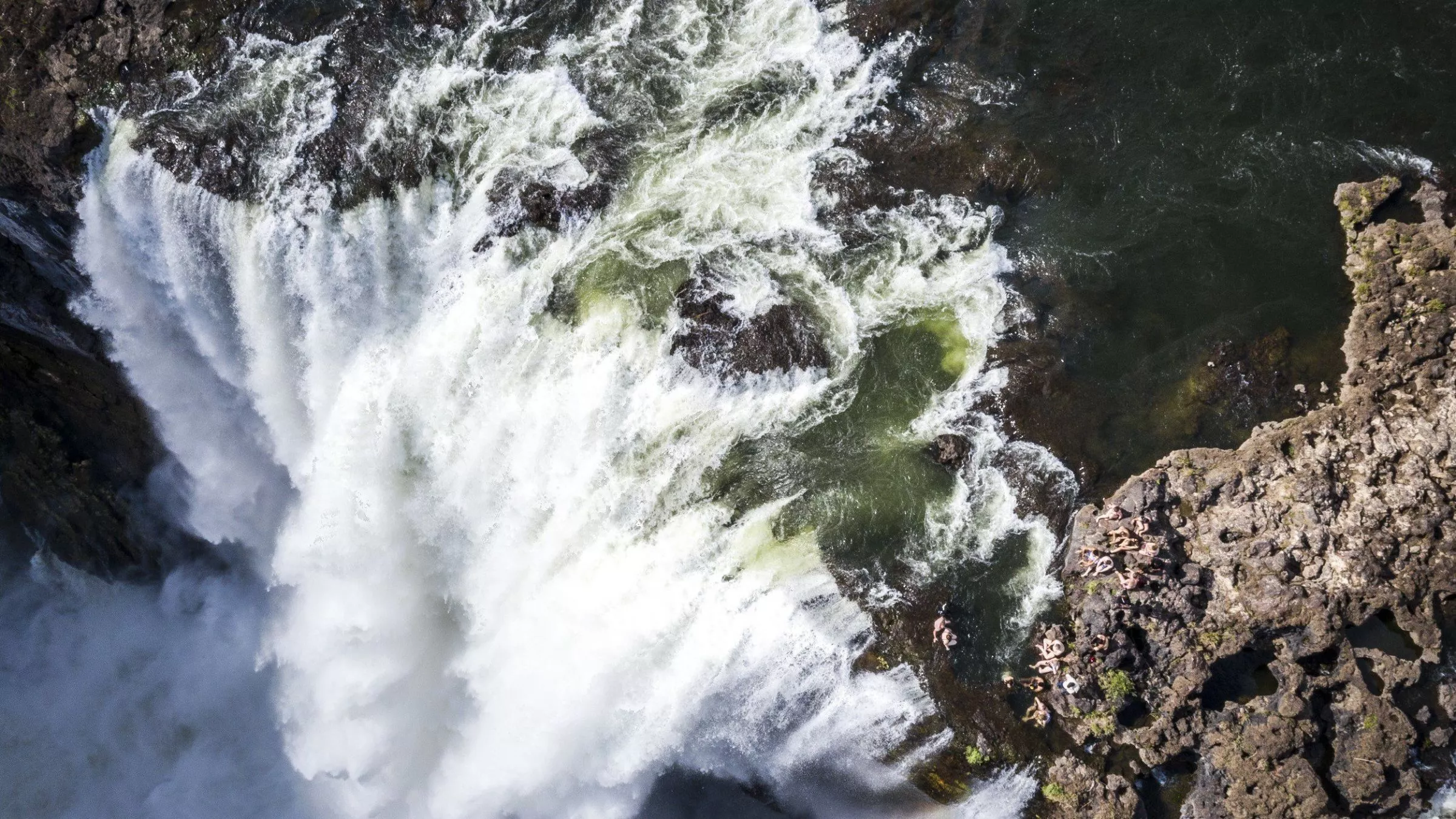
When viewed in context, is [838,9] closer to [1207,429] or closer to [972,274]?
[972,274]

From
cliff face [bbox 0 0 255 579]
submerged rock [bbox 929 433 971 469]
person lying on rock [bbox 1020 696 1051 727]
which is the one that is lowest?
person lying on rock [bbox 1020 696 1051 727]

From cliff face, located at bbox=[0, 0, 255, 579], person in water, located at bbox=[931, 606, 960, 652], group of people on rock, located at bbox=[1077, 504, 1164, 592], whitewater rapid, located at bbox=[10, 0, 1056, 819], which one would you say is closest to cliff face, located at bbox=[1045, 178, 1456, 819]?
group of people on rock, located at bbox=[1077, 504, 1164, 592]

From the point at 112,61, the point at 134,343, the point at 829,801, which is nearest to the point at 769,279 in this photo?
the point at 829,801

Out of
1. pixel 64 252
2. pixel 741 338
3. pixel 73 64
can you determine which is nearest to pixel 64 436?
pixel 64 252

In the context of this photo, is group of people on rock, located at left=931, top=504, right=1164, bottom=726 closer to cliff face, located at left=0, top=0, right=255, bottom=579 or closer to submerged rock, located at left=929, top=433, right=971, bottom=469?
submerged rock, located at left=929, top=433, right=971, bottom=469

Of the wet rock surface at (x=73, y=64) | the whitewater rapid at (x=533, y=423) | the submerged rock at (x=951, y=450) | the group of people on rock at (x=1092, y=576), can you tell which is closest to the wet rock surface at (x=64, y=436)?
the whitewater rapid at (x=533, y=423)

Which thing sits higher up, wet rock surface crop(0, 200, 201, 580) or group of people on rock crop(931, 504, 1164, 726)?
wet rock surface crop(0, 200, 201, 580)

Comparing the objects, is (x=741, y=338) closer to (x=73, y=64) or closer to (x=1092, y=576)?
(x=1092, y=576)
